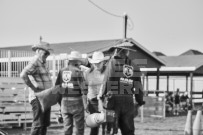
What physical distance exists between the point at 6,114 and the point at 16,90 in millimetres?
831

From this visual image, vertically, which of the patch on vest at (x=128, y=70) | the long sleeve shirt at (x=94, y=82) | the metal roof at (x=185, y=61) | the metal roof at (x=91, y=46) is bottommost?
the long sleeve shirt at (x=94, y=82)

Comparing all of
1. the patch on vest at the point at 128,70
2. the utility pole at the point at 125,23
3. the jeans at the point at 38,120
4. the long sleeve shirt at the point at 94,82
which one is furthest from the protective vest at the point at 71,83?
the utility pole at the point at 125,23

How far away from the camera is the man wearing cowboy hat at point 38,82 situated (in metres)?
7.92

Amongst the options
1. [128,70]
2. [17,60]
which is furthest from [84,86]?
[17,60]

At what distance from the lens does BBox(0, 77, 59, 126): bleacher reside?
42.9 ft

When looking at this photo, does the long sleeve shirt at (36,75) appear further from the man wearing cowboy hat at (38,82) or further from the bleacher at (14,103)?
the bleacher at (14,103)

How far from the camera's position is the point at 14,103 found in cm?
1330

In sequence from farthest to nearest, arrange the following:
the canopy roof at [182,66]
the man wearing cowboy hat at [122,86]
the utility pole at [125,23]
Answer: the canopy roof at [182,66], the utility pole at [125,23], the man wearing cowboy hat at [122,86]

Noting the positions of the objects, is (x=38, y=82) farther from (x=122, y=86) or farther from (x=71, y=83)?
(x=122, y=86)

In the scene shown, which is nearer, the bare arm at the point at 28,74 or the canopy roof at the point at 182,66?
the bare arm at the point at 28,74

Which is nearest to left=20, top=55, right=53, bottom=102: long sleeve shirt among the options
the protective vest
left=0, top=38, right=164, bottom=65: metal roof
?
the protective vest

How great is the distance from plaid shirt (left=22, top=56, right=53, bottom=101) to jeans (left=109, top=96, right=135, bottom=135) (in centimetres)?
171

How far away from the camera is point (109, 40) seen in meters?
26.1

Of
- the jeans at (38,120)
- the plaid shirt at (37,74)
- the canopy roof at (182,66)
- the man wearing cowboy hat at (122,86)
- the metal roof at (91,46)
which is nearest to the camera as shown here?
the man wearing cowboy hat at (122,86)
